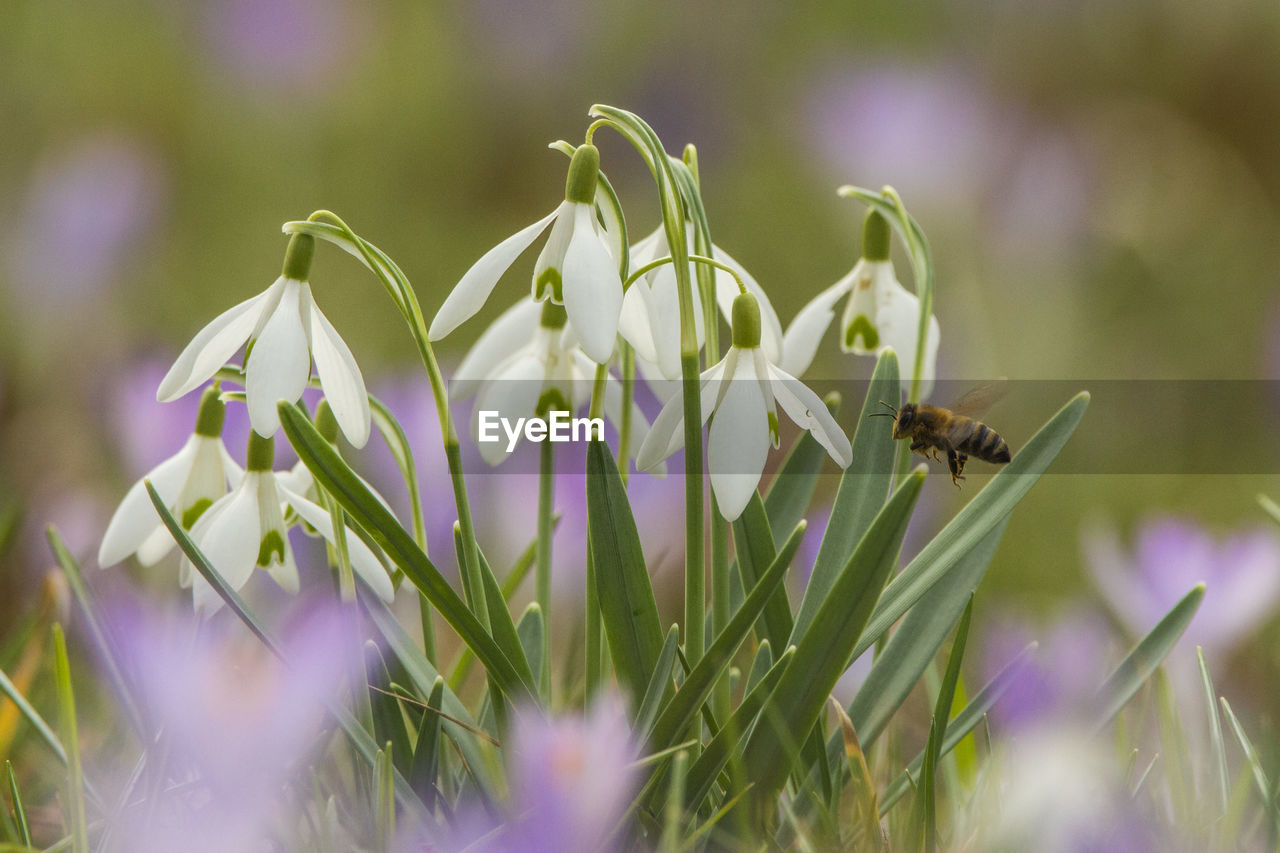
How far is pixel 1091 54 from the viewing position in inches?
108

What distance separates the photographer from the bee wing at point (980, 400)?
0.74 m

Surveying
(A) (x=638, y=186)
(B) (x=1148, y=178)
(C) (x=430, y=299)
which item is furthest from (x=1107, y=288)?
(C) (x=430, y=299)

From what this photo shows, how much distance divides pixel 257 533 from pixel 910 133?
1926mm

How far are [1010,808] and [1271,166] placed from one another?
2411 millimetres

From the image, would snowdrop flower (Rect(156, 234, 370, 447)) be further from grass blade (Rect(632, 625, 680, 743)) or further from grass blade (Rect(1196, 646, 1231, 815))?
grass blade (Rect(1196, 646, 1231, 815))

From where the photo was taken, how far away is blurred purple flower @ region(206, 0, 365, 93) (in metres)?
2.64

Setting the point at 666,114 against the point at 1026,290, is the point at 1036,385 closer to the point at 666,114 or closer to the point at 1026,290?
the point at 1026,290

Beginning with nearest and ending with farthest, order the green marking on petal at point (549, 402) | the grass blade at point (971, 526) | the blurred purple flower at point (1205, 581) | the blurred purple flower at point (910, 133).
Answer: the grass blade at point (971, 526)
the green marking on petal at point (549, 402)
the blurred purple flower at point (1205, 581)
the blurred purple flower at point (910, 133)

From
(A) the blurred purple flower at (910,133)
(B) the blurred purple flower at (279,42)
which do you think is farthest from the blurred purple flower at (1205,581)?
(B) the blurred purple flower at (279,42)

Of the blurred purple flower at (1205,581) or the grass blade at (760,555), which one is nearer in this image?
the grass blade at (760,555)

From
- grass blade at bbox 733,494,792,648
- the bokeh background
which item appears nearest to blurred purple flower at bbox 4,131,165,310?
the bokeh background

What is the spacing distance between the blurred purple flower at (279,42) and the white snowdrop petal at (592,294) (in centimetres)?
229

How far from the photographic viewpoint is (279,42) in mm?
2691

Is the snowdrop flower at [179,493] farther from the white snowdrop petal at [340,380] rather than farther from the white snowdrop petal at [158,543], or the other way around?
the white snowdrop petal at [340,380]
